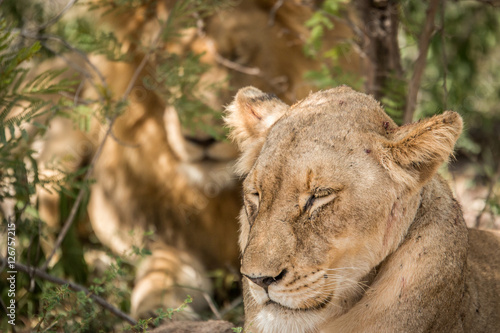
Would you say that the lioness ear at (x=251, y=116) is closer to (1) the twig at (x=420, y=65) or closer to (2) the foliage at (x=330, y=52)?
(1) the twig at (x=420, y=65)

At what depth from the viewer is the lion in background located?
15.7ft

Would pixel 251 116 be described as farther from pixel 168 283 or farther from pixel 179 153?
pixel 168 283

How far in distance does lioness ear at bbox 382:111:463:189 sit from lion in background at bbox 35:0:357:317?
2.55 m

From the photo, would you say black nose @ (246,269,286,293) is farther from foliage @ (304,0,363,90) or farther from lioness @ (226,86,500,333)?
foliage @ (304,0,363,90)

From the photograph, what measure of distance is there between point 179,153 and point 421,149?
324cm

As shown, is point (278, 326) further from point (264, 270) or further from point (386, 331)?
point (386, 331)

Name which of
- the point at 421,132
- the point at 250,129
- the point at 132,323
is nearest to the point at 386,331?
the point at 421,132

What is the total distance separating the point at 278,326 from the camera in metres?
1.96

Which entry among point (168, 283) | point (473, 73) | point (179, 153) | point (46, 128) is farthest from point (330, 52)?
point (473, 73)

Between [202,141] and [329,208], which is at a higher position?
[329,208]

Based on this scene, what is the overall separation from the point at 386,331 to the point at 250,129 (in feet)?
3.35

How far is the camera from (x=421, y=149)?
75.1 inches

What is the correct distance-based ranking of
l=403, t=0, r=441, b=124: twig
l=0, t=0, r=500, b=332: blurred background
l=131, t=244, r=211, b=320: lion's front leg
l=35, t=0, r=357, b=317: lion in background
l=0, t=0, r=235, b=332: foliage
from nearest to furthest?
l=0, t=0, r=235, b=332: foliage < l=403, t=0, r=441, b=124: twig < l=0, t=0, r=500, b=332: blurred background < l=131, t=244, r=211, b=320: lion's front leg < l=35, t=0, r=357, b=317: lion in background

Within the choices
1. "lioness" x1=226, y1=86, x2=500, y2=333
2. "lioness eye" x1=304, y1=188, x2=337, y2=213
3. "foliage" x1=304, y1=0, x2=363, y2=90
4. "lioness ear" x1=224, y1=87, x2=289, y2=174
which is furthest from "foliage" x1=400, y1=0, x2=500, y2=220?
"lioness eye" x1=304, y1=188, x2=337, y2=213
